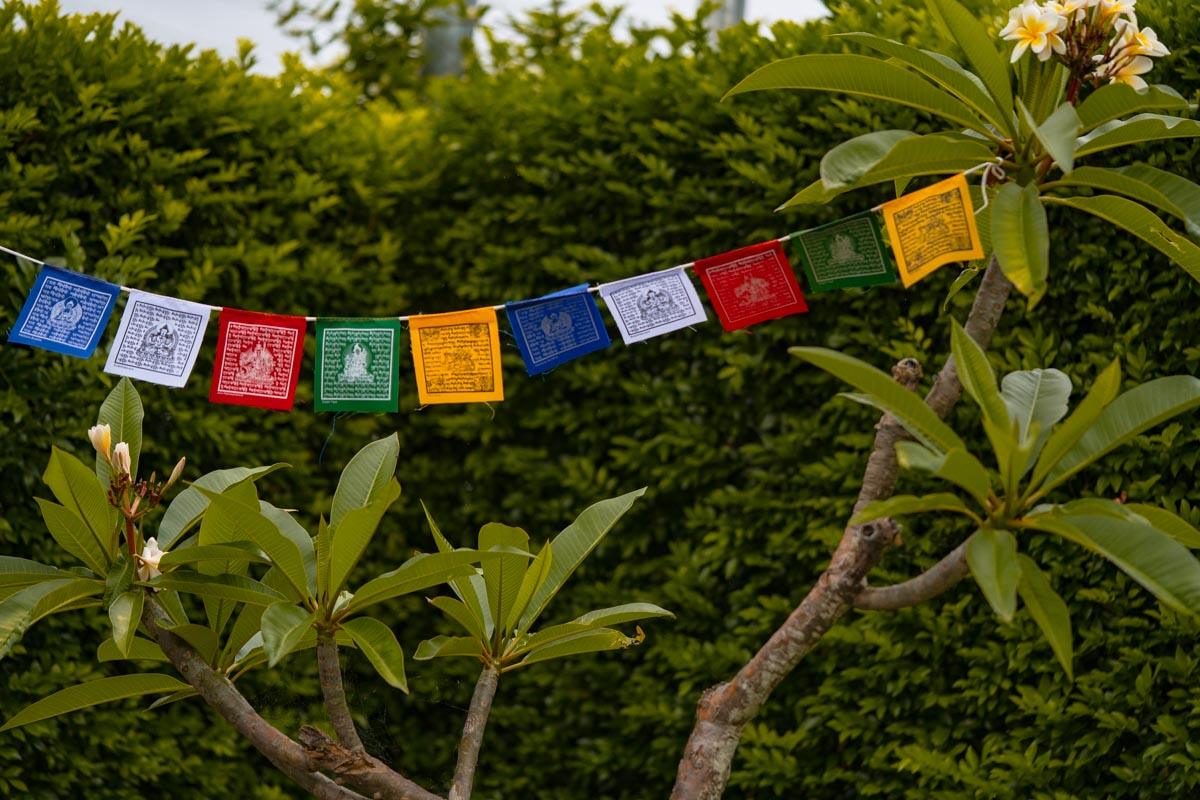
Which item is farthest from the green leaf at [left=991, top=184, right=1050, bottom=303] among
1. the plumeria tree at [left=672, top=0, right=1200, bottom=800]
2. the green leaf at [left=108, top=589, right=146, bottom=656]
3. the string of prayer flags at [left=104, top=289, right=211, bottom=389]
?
the string of prayer flags at [left=104, top=289, right=211, bottom=389]

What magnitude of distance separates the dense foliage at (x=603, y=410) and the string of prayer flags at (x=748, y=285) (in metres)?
0.43

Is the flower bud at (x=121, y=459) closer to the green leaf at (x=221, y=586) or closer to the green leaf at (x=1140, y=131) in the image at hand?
the green leaf at (x=221, y=586)

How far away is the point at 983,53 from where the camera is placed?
1725mm

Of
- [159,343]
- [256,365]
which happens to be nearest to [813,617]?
[256,365]

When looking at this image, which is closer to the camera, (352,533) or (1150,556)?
(1150,556)

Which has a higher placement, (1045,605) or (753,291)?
(753,291)

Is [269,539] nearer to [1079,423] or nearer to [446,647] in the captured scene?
[446,647]

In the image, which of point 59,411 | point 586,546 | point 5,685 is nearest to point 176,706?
point 5,685

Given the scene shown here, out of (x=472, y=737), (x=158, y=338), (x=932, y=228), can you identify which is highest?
(x=932, y=228)

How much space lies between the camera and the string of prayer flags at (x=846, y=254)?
2299mm

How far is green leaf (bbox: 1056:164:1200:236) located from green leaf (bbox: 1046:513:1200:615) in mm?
521

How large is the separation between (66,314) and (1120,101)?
1814mm

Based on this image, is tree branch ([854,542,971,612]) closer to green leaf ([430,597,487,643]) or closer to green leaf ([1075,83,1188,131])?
green leaf ([430,597,487,643])

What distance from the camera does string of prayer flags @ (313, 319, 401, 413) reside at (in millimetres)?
2381
